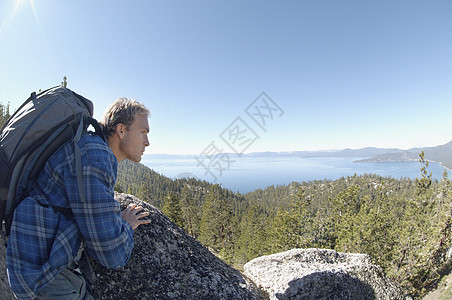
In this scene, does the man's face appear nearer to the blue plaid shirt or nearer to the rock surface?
the blue plaid shirt

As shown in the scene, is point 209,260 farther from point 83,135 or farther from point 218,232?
point 218,232

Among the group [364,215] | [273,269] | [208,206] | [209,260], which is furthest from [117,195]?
[208,206]

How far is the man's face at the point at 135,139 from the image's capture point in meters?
2.41

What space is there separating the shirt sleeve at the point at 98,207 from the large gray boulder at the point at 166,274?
180 cm

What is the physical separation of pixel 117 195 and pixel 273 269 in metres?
4.82

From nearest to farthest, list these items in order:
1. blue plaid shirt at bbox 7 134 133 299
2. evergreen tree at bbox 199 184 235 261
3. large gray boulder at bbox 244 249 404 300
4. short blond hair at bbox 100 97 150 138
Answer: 1. blue plaid shirt at bbox 7 134 133 299
2. short blond hair at bbox 100 97 150 138
3. large gray boulder at bbox 244 249 404 300
4. evergreen tree at bbox 199 184 235 261

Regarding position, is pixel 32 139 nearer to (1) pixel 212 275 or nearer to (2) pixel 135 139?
(2) pixel 135 139

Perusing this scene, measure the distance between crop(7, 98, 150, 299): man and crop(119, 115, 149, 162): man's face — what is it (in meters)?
0.53

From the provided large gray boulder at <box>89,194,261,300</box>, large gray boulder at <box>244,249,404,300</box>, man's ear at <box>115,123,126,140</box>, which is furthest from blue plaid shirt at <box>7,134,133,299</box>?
large gray boulder at <box>244,249,404,300</box>

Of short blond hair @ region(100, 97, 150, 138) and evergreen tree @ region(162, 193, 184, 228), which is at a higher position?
short blond hair @ region(100, 97, 150, 138)

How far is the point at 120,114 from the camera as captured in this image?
2324 millimetres

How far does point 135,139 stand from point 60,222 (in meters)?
1.13

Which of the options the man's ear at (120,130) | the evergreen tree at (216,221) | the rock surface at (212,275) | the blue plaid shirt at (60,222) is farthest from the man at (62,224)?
the evergreen tree at (216,221)

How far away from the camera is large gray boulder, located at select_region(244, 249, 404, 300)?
484 centimetres
